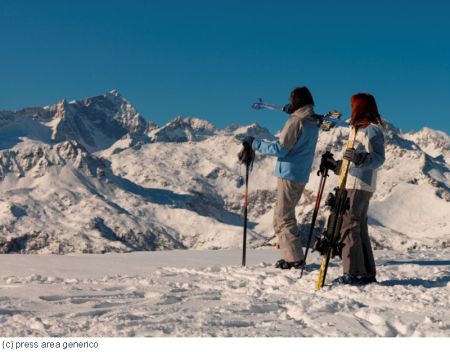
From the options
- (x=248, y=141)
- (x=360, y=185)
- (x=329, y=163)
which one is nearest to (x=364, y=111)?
(x=329, y=163)

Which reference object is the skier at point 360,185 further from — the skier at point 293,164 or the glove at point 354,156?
the skier at point 293,164

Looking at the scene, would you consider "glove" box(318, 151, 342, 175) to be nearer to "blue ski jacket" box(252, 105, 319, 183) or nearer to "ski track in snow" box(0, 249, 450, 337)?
"blue ski jacket" box(252, 105, 319, 183)

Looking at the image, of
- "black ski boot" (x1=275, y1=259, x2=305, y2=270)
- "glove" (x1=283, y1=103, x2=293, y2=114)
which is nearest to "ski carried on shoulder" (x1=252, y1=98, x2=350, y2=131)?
"glove" (x1=283, y1=103, x2=293, y2=114)

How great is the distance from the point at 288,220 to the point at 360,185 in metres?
2.02

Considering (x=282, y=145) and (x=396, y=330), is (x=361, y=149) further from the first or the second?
(x=396, y=330)

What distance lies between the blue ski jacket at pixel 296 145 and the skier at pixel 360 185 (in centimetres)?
134

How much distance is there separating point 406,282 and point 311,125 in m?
3.27

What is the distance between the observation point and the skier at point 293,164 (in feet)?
35.6

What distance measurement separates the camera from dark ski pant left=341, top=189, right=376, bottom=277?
9312mm

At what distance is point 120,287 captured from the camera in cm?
834

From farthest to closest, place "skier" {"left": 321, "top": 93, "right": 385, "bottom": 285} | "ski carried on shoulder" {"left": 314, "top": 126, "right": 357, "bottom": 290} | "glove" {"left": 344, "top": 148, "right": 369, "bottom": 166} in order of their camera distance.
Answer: "skier" {"left": 321, "top": 93, "right": 385, "bottom": 285}
"ski carried on shoulder" {"left": 314, "top": 126, "right": 357, "bottom": 290}
"glove" {"left": 344, "top": 148, "right": 369, "bottom": 166}

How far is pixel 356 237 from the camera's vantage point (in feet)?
31.0

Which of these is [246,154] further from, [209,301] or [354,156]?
[209,301]

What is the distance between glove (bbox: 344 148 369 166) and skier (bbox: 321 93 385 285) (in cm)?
29
